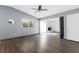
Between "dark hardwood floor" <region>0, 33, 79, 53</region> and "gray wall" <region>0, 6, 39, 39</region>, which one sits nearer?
"dark hardwood floor" <region>0, 33, 79, 53</region>

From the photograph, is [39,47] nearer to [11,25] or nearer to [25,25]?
[11,25]

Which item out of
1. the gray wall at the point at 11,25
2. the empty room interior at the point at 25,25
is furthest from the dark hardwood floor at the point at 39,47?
the gray wall at the point at 11,25

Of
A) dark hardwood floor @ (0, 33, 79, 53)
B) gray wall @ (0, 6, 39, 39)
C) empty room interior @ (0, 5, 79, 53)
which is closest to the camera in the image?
dark hardwood floor @ (0, 33, 79, 53)

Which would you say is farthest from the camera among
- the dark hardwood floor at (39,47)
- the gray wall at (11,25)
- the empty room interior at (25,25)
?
the gray wall at (11,25)

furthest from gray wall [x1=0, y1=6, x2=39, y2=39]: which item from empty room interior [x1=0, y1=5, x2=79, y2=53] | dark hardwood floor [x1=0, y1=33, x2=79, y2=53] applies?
dark hardwood floor [x1=0, y1=33, x2=79, y2=53]

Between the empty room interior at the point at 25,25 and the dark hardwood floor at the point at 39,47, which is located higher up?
the empty room interior at the point at 25,25

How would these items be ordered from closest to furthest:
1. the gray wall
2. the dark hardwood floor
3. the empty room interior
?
the dark hardwood floor < the empty room interior < the gray wall

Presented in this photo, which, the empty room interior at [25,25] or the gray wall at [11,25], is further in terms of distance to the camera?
the gray wall at [11,25]

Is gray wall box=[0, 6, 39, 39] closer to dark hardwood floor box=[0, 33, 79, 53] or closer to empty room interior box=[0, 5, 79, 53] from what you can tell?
empty room interior box=[0, 5, 79, 53]

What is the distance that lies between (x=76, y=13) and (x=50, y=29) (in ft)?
38.3

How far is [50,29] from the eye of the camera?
58.4ft

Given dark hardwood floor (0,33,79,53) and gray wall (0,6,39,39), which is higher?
gray wall (0,6,39,39)

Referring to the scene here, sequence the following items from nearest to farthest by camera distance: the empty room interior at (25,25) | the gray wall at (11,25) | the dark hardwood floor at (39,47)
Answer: the dark hardwood floor at (39,47)
the empty room interior at (25,25)
the gray wall at (11,25)

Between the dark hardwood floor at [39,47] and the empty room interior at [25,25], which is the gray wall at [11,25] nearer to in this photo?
the empty room interior at [25,25]
